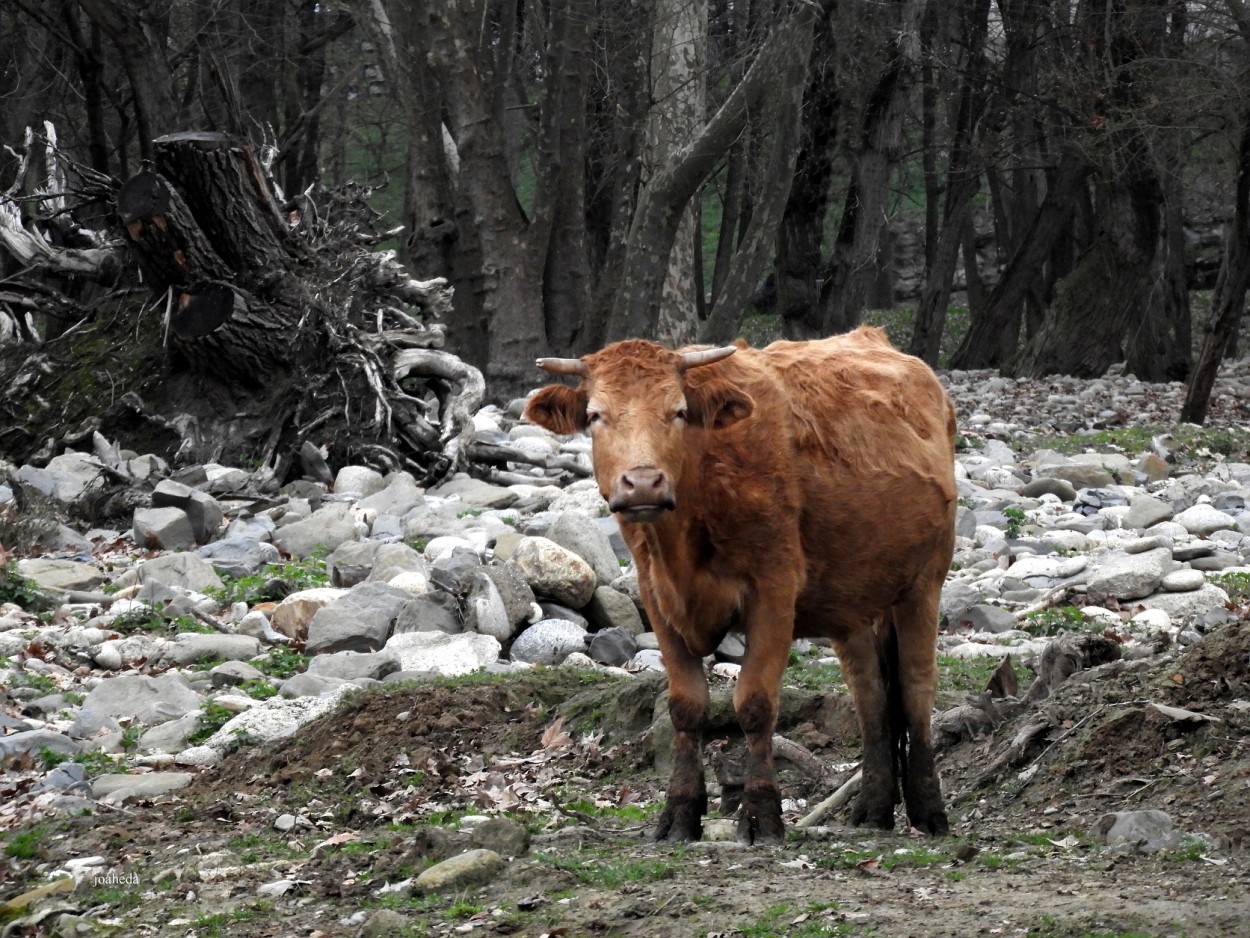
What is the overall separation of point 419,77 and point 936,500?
16.3m

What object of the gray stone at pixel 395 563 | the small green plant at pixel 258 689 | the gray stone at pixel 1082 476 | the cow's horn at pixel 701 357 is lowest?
the small green plant at pixel 258 689

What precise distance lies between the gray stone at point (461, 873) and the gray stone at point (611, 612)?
5.82 meters

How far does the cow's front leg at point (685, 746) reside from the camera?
253 inches

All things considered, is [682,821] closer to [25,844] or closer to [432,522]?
[25,844]

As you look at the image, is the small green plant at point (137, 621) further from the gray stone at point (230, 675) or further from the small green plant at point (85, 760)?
the small green plant at point (85, 760)

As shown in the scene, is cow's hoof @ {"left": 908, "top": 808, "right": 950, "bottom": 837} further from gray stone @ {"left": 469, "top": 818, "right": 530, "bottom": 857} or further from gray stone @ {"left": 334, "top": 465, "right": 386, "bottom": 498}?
gray stone @ {"left": 334, "top": 465, "right": 386, "bottom": 498}

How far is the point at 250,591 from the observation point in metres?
12.3

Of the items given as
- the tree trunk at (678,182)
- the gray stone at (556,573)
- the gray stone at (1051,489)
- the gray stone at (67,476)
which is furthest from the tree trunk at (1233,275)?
the gray stone at (67,476)

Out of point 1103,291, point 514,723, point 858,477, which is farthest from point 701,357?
point 1103,291

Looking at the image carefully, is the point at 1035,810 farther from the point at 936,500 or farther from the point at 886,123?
the point at 886,123

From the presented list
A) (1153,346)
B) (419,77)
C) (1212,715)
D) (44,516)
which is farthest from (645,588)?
(1153,346)

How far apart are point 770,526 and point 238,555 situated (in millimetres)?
7745

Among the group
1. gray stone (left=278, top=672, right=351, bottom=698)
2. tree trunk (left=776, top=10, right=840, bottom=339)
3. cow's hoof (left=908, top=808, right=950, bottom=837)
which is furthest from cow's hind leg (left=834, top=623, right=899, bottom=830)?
tree trunk (left=776, top=10, right=840, bottom=339)

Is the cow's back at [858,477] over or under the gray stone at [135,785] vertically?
over
